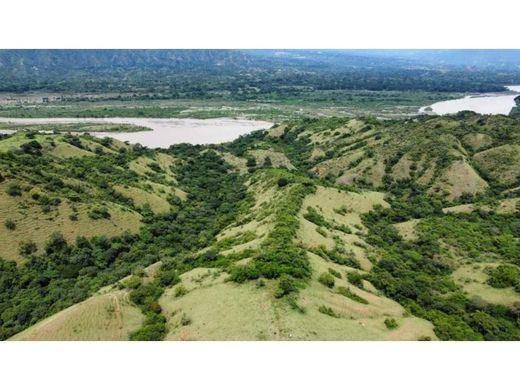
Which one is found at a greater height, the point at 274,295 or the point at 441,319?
the point at 274,295

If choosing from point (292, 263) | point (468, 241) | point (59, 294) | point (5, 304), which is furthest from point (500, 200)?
point (5, 304)

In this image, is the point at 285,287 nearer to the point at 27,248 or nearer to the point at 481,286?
the point at 481,286

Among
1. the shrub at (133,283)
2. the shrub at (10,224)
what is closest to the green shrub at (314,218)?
the shrub at (133,283)

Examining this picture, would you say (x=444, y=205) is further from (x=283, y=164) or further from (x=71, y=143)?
(x=71, y=143)

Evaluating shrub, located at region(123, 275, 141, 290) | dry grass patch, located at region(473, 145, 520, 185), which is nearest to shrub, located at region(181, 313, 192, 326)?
shrub, located at region(123, 275, 141, 290)

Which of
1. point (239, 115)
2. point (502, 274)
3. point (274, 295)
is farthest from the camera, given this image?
point (239, 115)
